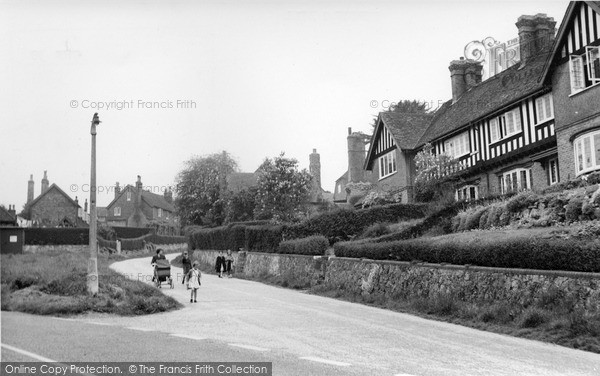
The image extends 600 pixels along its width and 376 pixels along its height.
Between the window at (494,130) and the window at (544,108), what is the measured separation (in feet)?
10.9

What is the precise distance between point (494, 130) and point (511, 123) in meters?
1.53

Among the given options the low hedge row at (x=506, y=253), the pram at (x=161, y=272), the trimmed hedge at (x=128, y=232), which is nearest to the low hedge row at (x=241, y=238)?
the pram at (x=161, y=272)

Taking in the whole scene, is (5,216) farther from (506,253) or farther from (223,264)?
(506,253)

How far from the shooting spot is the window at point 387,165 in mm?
41844

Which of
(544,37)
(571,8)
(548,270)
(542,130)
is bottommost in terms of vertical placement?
(548,270)

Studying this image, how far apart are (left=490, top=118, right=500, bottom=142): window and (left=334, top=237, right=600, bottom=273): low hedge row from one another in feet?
40.8

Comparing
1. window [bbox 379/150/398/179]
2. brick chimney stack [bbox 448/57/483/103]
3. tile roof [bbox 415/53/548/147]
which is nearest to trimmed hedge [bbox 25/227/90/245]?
window [bbox 379/150/398/179]

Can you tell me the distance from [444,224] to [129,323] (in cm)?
1529

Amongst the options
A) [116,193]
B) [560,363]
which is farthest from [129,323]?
[116,193]

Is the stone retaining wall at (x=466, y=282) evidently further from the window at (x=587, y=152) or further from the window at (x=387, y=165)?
the window at (x=387, y=165)

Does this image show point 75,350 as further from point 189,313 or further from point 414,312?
point 414,312

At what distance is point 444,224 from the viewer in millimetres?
26281

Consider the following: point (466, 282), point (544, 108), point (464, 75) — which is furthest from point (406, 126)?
point (466, 282)

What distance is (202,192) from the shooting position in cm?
6794
